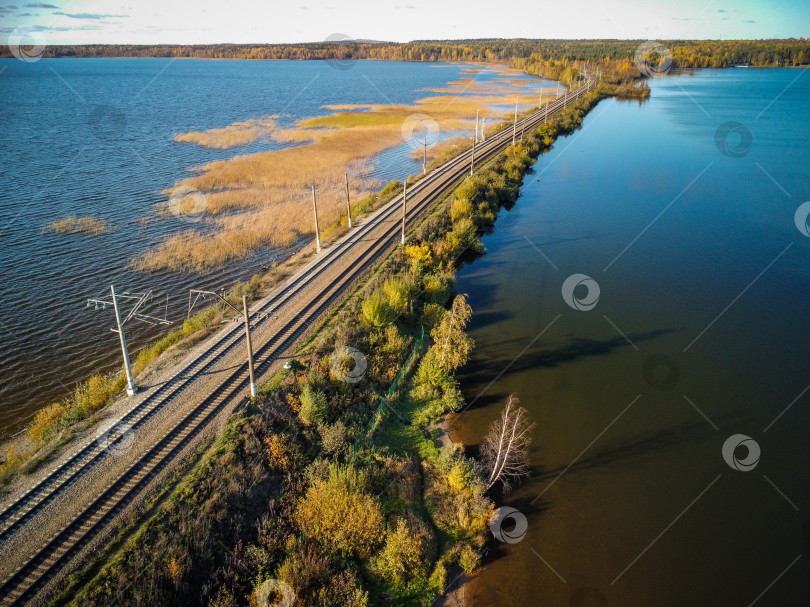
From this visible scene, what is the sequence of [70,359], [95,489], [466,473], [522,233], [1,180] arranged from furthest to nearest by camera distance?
[1,180] → [522,233] → [70,359] → [466,473] → [95,489]

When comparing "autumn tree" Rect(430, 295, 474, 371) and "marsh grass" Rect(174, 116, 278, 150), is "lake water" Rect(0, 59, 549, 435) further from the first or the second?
"autumn tree" Rect(430, 295, 474, 371)

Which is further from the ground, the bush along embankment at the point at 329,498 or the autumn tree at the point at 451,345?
the autumn tree at the point at 451,345

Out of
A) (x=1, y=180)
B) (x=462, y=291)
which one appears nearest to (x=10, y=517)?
(x=462, y=291)

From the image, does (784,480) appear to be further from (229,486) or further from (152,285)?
(152,285)

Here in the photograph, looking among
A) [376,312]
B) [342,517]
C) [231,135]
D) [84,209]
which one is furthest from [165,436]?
[231,135]

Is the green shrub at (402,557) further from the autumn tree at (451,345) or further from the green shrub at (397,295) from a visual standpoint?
the green shrub at (397,295)

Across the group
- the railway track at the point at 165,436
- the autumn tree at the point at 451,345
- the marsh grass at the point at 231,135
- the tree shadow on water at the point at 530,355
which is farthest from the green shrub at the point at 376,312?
the marsh grass at the point at 231,135
